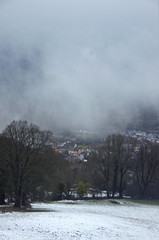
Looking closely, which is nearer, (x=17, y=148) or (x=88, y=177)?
(x=17, y=148)

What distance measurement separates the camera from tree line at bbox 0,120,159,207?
30859 millimetres

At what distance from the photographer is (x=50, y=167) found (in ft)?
111

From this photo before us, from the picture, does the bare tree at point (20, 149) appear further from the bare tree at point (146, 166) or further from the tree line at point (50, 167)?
the bare tree at point (146, 166)

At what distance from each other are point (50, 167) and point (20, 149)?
4.59 meters

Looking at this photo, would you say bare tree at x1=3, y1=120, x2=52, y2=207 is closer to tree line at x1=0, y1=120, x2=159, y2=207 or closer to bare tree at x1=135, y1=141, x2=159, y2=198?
tree line at x1=0, y1=120, x2=159, y2=207

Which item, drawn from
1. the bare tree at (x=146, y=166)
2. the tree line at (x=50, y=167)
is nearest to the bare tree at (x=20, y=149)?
the tree line at (x=50, y=167)

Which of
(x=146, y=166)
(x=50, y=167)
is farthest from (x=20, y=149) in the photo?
(x=146, y=166)

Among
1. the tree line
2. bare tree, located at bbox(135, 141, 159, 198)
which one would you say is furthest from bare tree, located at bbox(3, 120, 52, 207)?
bare tree, located at bbox(135, 141, 159, 198)

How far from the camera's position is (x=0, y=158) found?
30.4 m

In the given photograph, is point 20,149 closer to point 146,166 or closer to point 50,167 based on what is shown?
point 50,167

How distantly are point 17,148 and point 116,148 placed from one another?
957 inches

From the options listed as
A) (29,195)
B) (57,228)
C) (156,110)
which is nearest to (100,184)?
(29,195)

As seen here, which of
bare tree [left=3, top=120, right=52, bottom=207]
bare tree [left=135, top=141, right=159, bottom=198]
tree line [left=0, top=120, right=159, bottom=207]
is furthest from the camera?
bare tree [left=135, top=141, right=159, bottom=198]

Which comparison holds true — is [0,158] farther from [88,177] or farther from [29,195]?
[88,177]
